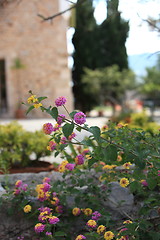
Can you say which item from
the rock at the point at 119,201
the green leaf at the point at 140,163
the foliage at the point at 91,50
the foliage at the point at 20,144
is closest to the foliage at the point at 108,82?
the foliage at the point at 91,50

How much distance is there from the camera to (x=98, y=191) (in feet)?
7.25

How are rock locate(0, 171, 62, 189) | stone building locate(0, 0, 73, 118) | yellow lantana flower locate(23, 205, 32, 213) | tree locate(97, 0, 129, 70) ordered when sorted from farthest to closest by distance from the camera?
tree locate(97, 0, 129, 70) → stone building locate(0, 0, 73, 118) → rock locate(0, 171, 62, 189) → yellow lantana flower locate(23, 205, 32, 213)

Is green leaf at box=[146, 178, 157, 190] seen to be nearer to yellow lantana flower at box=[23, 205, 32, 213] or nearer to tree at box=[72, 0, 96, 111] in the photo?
yellow lantana flower at box=[23, 205, 32, 213]

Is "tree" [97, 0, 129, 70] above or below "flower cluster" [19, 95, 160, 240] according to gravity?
above

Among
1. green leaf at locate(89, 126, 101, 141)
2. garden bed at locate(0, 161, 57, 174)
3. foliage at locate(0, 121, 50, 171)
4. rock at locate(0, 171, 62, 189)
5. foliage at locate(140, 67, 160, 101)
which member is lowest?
garden bed at locate(0, 161, 57, 174)

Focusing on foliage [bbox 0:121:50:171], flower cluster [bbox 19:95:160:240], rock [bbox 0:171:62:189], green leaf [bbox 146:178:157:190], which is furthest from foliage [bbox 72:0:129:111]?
green leaf [bbox 146:178:157:190]

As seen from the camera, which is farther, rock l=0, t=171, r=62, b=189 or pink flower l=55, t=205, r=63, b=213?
rock l=0, t=171, r=62, b=189

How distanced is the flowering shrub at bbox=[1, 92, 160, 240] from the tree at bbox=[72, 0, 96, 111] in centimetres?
1235

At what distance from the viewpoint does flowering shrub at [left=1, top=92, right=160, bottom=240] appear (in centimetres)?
166

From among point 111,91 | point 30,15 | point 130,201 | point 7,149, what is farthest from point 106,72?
point 130,201

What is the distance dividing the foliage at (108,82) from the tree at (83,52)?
0.35 metres

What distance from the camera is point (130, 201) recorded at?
229 cm

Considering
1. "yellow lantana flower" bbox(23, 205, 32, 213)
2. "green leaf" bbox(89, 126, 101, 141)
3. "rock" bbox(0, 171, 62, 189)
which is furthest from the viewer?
"rock" bbox(0, 171, 62, 189)

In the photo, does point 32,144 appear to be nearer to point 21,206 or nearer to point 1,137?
point 1,137
